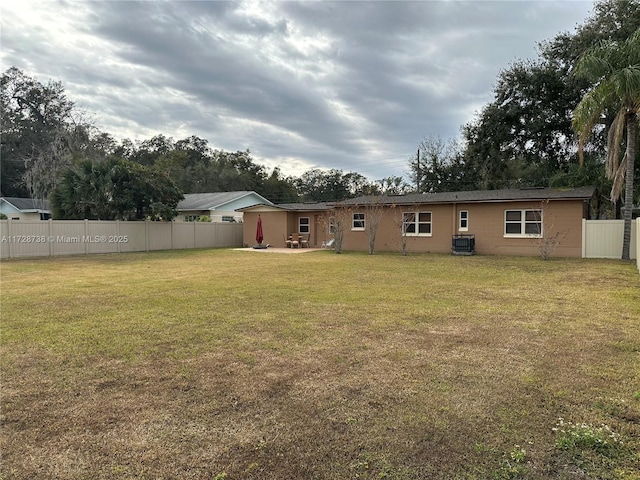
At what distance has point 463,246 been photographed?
16797mm

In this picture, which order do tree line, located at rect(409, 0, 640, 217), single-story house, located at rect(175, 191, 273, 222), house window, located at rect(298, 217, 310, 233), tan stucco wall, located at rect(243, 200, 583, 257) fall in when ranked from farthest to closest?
single-story house, located at rect(175, 191, 273, 222) → house window, located at rect(298, 217, 310, 233) → tree line, located at rect(409, 0, 640, 217) → tan stucco wall, located at rect(243, 200, 583, 257)

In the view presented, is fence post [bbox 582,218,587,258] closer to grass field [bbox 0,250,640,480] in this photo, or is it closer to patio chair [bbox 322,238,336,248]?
grass field [bbox 0,250,640,480]

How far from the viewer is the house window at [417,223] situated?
1870 cm

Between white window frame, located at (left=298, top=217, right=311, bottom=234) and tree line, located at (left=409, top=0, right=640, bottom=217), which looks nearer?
tree line, located at (left=409, top=0, right=640, bottom=217)

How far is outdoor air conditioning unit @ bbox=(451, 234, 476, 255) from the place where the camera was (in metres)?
16.7

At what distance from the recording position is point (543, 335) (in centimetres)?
469

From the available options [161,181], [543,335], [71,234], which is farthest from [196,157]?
[543,335]

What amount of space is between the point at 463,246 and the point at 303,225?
383 inches

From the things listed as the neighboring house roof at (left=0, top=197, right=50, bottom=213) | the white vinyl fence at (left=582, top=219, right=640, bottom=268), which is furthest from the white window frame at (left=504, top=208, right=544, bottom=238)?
the neighboring house roof at (left=0, top=197, right=50, bottom=213)

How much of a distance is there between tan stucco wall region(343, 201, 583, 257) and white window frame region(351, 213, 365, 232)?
0.22 meters

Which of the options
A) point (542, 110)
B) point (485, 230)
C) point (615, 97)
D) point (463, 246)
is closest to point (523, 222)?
point (485, 230)

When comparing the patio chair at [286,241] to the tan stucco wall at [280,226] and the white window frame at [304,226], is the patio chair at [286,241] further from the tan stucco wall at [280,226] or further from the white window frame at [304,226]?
the white window frame at [304,226]

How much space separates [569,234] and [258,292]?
13.3m

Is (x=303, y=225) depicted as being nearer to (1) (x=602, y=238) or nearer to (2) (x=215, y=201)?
(2) (x=215, y=201)
